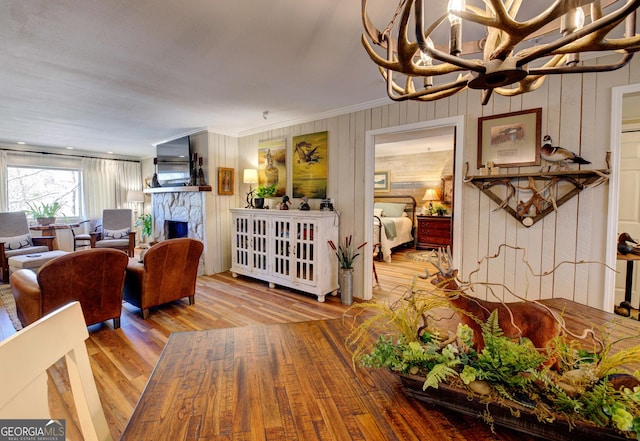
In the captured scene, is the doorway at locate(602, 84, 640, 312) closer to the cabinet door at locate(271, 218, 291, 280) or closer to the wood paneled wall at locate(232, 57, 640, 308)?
the wood paneled wall at locate(232, 57, 640, 308)

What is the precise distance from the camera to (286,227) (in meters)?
3.68

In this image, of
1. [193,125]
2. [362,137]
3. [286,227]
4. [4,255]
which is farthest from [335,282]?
[4,255]

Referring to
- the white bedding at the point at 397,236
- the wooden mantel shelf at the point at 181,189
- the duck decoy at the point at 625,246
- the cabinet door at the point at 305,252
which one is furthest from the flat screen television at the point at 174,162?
the duck decoy at the point at 625,246

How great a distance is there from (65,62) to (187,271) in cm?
216

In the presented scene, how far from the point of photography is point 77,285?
238cm

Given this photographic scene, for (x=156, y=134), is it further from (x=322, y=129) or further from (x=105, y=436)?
(x=105, y=436)

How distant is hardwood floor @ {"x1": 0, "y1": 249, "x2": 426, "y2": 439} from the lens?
72.0 inches

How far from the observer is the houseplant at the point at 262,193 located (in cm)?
414

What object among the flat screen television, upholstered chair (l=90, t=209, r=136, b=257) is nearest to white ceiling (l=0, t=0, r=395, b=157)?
the flat screen television

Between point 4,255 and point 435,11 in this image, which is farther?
point 4,255

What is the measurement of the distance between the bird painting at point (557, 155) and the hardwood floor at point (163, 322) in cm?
155

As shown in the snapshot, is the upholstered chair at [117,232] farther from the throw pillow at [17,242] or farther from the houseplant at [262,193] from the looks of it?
the houseplant at [262,193]

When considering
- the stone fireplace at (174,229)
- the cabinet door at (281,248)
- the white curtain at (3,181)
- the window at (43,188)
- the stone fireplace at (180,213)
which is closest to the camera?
the cabinet door at (281,248)

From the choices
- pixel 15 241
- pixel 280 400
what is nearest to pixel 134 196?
pixel 15 241
